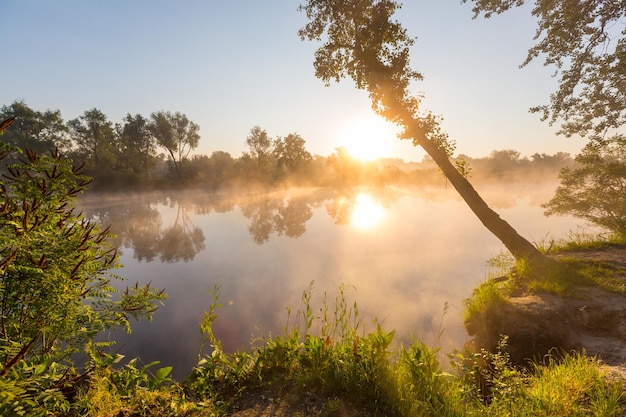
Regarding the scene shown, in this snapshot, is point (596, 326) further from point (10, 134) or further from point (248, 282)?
point (10, 134)

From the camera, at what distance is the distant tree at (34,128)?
53656 mm

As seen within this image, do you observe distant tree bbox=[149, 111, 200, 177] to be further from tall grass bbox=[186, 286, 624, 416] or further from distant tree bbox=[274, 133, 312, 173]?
tall grass bbox=[186, 286, 624, 416]

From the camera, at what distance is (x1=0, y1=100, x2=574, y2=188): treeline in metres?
56.3

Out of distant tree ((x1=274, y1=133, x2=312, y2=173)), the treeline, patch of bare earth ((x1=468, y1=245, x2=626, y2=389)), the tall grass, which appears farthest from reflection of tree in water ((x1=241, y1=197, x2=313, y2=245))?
distant tree ((x1=274, y1=133, x2=312, y2=173))

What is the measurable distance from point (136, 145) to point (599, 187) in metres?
79.0

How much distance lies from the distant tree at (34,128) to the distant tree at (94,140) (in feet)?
7.68

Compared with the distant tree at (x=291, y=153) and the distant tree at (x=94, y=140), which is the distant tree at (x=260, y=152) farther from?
the distant tree at (x=94, y=140)

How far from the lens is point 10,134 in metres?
54.2

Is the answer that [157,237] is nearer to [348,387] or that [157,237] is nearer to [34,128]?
[348,387]

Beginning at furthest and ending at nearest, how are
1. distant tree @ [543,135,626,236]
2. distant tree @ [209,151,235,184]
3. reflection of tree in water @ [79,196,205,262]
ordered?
1. distant tree @ [209,151,235,184]
2. reflection of tree in water @ [79,196,205,262]
3. distant tree @ [543,135,626,236]

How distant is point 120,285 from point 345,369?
1086 centimetres

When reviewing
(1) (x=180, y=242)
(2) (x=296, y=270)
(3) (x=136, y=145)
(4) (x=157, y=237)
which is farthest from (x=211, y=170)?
(2) (x=296, y=270)

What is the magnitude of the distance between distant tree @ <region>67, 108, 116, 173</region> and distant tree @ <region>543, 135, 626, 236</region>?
2886 inches

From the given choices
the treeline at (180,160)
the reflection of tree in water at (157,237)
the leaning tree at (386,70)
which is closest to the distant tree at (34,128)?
the treeline at (180,160)
